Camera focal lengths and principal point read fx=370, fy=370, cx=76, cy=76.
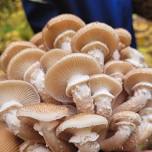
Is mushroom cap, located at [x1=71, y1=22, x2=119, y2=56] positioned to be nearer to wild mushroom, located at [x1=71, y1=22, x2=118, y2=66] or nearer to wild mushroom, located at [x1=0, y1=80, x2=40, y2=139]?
wild mushroom, located at [x1=71, y1=22, x2=118, y2=66]

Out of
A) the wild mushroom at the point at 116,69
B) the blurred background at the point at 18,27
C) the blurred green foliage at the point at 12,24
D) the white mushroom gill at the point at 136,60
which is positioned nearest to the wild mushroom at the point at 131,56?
the white mushroom gill at the point at 136,60

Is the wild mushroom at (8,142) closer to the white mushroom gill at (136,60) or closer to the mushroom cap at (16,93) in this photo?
the mushroom cap at (16,93)

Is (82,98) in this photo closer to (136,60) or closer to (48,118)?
(48,118)

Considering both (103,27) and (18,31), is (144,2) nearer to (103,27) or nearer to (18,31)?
(18,31)

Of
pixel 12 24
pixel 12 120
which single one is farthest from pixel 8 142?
pixel 12 24

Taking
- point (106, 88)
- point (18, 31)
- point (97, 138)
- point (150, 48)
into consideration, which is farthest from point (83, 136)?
point (18, 31)

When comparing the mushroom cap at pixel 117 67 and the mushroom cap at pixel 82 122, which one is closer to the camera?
the mushroom cap at pixel 82 122
